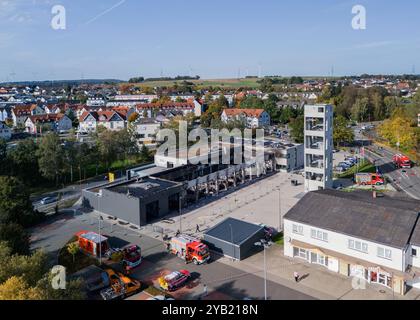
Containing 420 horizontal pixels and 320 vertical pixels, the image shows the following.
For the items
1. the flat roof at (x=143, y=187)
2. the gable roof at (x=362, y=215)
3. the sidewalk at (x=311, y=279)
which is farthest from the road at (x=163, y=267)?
the gable roof at (x=362, y=215)

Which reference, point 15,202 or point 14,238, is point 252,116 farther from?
point 14,238

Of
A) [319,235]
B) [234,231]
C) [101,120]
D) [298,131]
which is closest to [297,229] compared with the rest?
[319,235]

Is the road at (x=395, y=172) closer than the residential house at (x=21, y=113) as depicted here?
Yes

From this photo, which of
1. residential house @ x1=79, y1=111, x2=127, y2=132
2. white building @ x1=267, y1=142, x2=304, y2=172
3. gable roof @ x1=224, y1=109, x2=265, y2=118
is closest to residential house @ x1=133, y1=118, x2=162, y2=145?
residential house @ x1=79, y1=111, x2=127, y2=132

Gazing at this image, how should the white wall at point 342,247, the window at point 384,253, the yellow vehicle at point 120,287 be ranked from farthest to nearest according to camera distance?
the window at point 384,253
the white wall at point 342,247
the yellow vehicle at point 120,287

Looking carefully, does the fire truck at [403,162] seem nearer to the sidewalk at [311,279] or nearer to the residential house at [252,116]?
the sidewalk at [311,279]

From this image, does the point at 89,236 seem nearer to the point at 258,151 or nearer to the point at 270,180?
the point at 270,180
